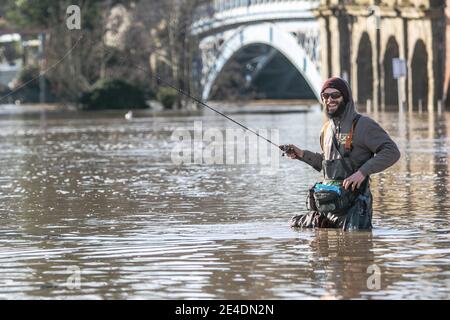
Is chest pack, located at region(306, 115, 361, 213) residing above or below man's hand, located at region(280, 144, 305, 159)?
below

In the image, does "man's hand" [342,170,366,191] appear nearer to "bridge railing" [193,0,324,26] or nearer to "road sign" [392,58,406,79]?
"road sign" [392,58,406,79]

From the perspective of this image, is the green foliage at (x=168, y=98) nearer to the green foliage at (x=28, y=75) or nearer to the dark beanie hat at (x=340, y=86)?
the green foliage at (x=28, y=75)

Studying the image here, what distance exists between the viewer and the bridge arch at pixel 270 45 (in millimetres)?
90662

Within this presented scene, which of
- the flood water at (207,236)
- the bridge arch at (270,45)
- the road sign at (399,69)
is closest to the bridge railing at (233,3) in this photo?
the bridge arch at (270,45)

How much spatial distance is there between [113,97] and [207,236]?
80.0m

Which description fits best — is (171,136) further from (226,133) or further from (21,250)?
(21,250)

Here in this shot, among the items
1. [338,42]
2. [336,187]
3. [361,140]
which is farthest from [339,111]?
[338,42]

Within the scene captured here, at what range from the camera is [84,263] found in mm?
15086

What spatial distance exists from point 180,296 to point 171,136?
116 feet

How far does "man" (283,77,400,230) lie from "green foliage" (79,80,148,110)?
262 ft

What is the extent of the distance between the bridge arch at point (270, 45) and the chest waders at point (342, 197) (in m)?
69.9

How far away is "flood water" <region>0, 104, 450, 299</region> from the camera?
1348cm

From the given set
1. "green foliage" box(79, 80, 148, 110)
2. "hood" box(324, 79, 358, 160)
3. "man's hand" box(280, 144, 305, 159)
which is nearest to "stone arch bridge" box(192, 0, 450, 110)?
"green foliage" box(79, 80, 148, 110)

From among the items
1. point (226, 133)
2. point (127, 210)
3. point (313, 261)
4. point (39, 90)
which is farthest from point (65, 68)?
point (313, 261)
